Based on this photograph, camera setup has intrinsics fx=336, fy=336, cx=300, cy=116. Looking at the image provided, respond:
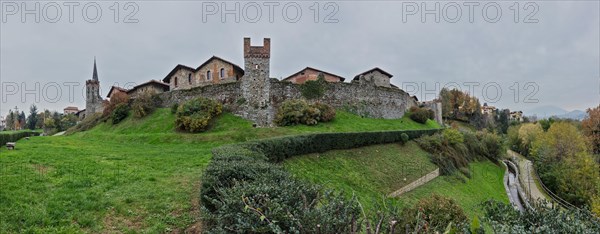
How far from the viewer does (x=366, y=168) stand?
2009 cm

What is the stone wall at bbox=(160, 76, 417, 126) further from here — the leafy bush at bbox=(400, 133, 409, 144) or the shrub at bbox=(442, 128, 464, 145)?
the leafy bush at bbox=(400, 133, 409, 144)

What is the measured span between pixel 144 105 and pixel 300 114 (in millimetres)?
16783

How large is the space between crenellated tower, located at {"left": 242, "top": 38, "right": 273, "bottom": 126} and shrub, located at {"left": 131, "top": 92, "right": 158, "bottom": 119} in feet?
36.2

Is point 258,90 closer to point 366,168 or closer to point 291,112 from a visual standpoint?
point 291,112

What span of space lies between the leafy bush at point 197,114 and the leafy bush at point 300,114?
5905 mm

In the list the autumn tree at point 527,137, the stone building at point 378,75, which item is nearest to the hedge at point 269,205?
the stone building at point 378,75

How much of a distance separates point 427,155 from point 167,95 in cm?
2717

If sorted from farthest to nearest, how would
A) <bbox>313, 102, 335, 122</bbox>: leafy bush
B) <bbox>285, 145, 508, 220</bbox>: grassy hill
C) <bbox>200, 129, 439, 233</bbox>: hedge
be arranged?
1. <bbox>313, 102, 335, 122</bbox>: leafy bush
2. <bbox>285, 145, 508, 220</bbox>: grassy hill
3. <bbox>200, 129, 439, 233</bbox>: hedge

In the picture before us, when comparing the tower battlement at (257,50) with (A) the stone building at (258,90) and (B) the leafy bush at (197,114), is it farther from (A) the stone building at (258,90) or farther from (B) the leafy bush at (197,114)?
(B) the leafy bush at (197,114)

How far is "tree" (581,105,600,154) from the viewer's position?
39.9m

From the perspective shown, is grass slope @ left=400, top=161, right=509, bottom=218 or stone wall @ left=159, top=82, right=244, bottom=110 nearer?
grass slope @ left=400, top=161, right=509, bottom=218

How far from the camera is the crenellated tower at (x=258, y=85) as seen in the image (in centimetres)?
3111

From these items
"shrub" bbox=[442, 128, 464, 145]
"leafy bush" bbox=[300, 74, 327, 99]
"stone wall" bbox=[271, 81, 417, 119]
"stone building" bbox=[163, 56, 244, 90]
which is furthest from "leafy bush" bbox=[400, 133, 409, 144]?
"stone building" bbox=[163, 56, 244, 90]

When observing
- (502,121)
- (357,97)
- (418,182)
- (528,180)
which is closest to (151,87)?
(357,97)
